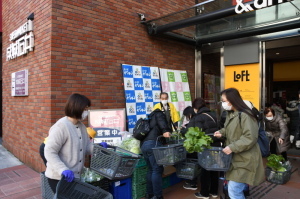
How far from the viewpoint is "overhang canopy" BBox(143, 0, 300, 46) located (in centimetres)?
562

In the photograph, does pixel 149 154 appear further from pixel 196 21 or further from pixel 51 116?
pixel 196 21

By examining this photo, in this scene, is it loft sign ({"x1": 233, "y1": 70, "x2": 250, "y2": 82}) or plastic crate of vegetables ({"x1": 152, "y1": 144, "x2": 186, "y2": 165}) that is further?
loft sign ({"x1": 233, "y1": 70, "x2": 250, "y2": 82})

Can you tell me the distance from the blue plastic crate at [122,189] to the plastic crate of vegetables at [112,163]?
1.07 m

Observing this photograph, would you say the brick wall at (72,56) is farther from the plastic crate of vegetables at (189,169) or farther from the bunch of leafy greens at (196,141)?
the bunch of leafy greens at (196,141)

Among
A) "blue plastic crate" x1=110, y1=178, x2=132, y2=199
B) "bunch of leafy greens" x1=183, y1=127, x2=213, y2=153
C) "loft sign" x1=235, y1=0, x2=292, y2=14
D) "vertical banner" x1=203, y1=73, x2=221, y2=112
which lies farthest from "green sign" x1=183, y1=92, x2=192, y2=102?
"bunch of leafy greens" x1=183, y1=127, x2=213, y2=153

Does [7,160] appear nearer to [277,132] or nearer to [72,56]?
[72,56]

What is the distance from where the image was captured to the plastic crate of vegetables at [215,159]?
3122mm

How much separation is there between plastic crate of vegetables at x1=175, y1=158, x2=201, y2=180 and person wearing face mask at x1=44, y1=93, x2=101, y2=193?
1.99m

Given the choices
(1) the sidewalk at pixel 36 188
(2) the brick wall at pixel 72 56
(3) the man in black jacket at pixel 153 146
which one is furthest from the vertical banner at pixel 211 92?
(3) the man in black jacket at pixel 153 146

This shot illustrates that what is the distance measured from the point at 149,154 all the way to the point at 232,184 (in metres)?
1.45

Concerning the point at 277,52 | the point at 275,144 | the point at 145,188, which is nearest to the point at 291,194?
the point at 275,144

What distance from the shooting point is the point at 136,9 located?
21.2ft

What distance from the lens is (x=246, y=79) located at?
721cm

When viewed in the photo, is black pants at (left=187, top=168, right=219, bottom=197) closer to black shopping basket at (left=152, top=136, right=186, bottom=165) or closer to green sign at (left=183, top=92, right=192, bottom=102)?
black shopping basket at (left=152, top=136, right=186, bottom=165)
